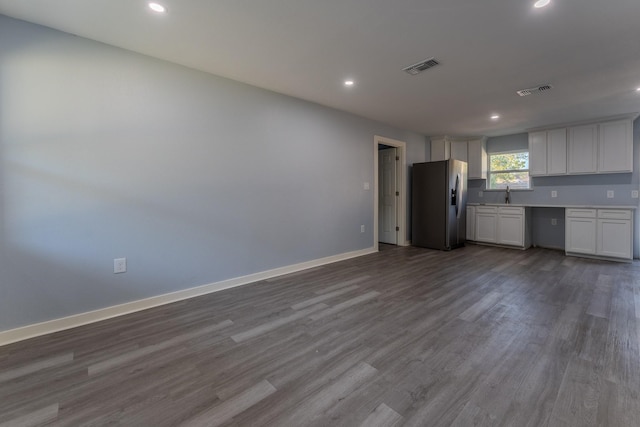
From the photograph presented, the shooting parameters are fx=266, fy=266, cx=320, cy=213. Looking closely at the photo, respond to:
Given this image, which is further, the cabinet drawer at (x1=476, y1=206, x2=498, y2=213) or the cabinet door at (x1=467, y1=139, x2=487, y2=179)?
the cabinet door at (x1=467, y1=139, x2=487, y2=179)

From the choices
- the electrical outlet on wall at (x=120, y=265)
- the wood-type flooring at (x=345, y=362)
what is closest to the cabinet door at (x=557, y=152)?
the wood-type flooring at (x=345, y=362)

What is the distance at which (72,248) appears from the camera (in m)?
2.17

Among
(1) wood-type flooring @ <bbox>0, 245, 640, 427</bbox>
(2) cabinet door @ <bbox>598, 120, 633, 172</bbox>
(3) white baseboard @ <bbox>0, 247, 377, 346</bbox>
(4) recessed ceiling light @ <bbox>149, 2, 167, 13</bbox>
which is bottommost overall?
(1) wood-type flooring @ <bbox>0, 245, 640, 427</bbox>

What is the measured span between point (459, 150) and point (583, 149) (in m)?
1.98

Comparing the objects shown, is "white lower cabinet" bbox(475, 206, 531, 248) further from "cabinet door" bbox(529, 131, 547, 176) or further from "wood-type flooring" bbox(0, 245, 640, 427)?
"wood-type flooring" bbox(0, 245, 640, 427)

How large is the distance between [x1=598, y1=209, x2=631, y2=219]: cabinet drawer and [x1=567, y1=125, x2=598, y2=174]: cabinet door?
0.78m

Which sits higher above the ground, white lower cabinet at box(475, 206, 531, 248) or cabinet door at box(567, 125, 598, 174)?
cabinet door at box(567, 125, 598, 174)

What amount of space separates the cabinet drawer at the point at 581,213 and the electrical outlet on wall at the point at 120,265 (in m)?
6.40

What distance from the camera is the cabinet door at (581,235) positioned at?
14.2 feet

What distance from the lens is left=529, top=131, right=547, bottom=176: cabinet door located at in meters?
4.98

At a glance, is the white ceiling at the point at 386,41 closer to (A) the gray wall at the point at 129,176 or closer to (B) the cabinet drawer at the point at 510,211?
(A) the gray wall at the point at 129,176

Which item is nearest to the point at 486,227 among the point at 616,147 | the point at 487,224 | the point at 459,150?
the point at 487,224

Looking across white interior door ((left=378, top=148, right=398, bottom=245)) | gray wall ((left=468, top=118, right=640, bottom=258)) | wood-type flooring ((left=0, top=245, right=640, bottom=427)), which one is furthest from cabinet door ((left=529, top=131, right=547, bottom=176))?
wood-type flooring ((left=0, top=245, right=640, bottom=427))

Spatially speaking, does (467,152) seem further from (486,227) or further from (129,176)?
(129,176)
